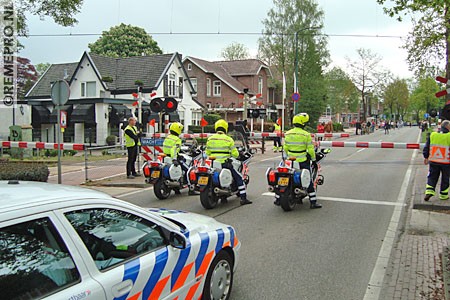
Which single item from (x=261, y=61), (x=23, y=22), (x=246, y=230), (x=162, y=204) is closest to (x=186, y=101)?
(x=261, y=61)

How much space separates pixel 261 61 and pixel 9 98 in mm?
37638

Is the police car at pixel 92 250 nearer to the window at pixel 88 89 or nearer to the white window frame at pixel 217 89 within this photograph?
the window at pixel 88 89

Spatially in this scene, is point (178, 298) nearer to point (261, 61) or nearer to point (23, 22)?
point (23, 22)

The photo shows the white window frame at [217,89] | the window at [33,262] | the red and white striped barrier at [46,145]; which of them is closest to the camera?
the window at [33,262]

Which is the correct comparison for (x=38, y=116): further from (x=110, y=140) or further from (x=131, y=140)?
(x=131, y=140)

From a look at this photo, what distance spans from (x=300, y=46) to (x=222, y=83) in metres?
10.0

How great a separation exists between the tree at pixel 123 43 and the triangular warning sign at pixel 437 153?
1892 inches

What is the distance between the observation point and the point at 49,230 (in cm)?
262

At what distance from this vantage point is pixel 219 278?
4.12 metres

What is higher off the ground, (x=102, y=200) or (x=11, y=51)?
(x=11, y=51)

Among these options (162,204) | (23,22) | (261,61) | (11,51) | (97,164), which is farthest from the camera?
(261,61)

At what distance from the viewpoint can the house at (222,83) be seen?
157ft

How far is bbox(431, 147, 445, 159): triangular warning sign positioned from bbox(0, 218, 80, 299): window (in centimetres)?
851

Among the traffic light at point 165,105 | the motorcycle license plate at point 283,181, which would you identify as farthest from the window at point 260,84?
the motorcycle license plate at point 283,181
